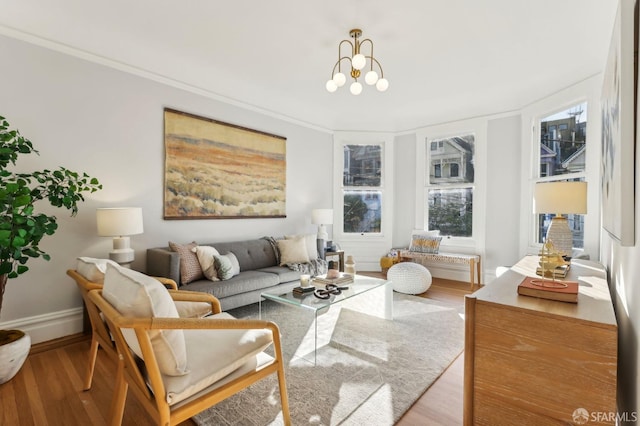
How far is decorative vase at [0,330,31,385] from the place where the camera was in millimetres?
2051

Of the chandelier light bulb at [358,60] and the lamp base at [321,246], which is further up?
the chandelier light bulb at [358,60]

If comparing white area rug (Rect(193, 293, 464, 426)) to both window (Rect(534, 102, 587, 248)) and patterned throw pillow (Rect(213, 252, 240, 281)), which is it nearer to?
patterned throw pillow (Rect(213, 252, 240, 281))

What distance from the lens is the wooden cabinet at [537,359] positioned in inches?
47.5

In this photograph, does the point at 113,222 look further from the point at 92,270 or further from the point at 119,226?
the point at 92,270

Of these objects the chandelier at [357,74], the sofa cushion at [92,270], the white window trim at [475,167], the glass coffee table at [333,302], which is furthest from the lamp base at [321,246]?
the sofa cushion at [92,270]

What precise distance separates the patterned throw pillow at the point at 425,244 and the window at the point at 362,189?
825mm

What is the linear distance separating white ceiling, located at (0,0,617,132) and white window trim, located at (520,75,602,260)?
165mm

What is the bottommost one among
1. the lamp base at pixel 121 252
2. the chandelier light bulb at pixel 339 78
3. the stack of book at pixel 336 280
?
the stack of book at pixel 336 280

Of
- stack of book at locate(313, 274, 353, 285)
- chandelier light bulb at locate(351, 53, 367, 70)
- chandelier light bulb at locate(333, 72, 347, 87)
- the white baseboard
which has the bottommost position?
the white baseboard

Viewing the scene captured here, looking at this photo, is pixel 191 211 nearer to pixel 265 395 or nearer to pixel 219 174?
pixel 219 174

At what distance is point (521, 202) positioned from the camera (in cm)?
450

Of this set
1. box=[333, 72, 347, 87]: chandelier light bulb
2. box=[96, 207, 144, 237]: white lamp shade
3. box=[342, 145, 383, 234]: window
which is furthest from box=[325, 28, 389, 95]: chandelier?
box=[342, 145, 383, 234]: window

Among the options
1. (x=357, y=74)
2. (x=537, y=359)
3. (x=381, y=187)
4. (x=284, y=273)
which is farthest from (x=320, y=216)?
(x=537, y=359)

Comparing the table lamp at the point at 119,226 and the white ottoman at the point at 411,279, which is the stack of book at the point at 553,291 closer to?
the white ottoman at the point at 411,279
